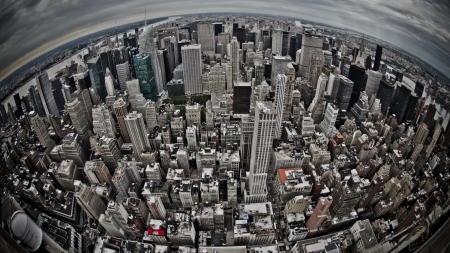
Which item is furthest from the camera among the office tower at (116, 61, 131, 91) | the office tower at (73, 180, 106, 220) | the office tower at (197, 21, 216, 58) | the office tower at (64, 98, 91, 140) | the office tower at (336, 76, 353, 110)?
the office tower at (197, 21, 216, 58)

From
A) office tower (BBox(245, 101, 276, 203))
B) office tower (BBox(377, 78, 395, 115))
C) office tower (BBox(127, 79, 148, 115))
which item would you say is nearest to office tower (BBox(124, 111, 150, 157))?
office tower (BBox(127, 79, 148, 115))

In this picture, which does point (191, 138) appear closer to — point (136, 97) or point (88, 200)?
point (88, 200)

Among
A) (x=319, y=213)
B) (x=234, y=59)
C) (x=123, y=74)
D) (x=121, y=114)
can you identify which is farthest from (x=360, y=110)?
(x=123, y=74)

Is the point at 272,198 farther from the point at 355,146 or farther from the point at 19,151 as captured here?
the point at 19,151

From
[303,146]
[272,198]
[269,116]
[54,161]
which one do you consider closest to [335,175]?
[303,146]

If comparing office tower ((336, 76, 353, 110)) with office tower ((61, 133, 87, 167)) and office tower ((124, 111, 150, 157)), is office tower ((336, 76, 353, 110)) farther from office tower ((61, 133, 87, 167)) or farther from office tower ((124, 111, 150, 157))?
office tower ((61, 133, 87, 167))

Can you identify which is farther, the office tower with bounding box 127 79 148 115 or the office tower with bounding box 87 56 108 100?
the office tower with bounding box 87 56 108 100
